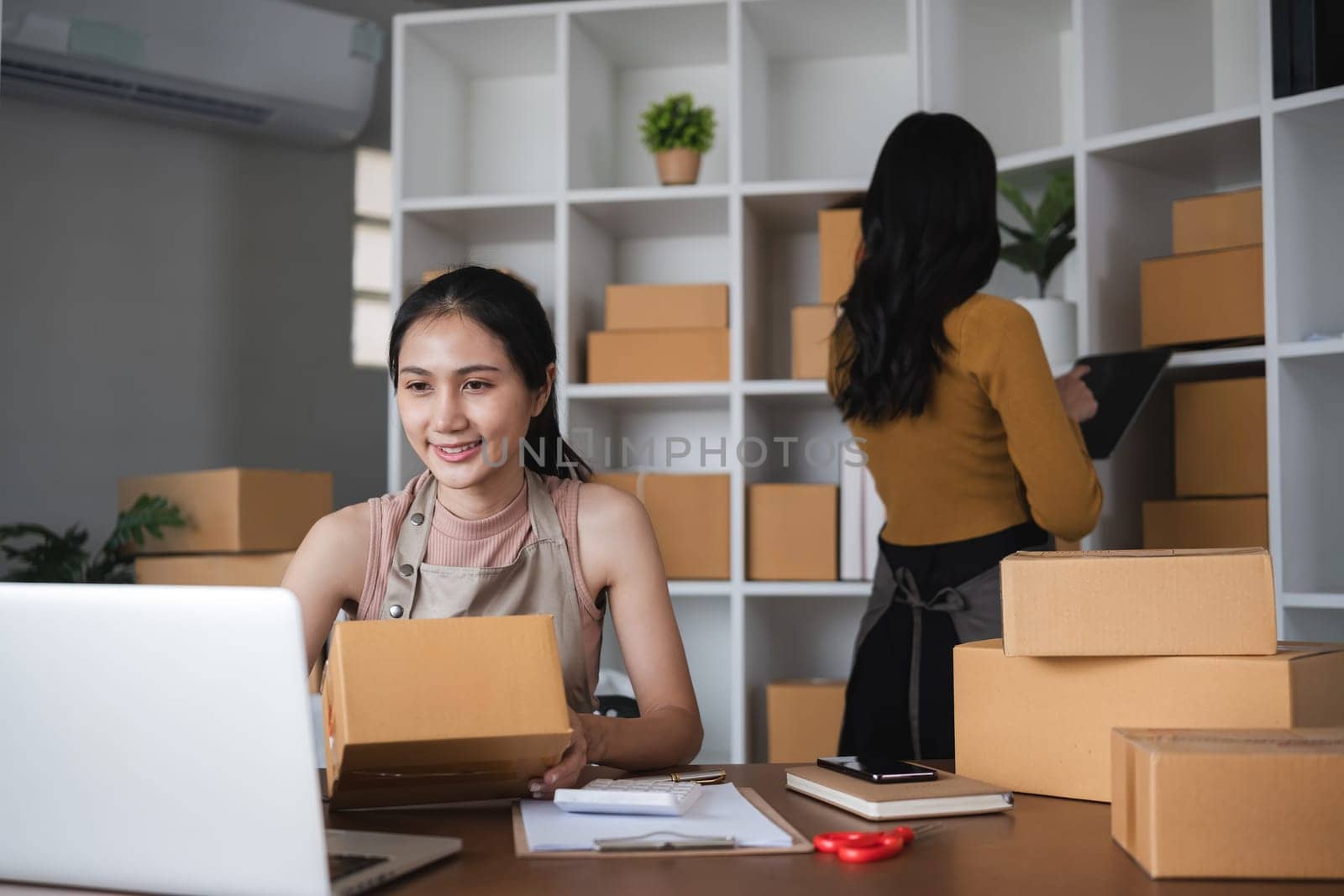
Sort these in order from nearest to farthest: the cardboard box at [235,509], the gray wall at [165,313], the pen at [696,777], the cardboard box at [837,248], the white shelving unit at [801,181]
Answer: the pen at [696,777] → the white shelving unit at [801,181] → the cardboard box at [235,509] → the cardboard box at [837,248] → the gray wall at [165,313]

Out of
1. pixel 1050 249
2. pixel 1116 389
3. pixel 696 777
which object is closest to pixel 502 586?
pixel 696 777

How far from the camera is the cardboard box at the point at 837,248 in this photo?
284 centimetres

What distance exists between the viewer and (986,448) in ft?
6.10

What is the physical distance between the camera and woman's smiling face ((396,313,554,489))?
148 cm

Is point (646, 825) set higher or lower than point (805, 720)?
higher

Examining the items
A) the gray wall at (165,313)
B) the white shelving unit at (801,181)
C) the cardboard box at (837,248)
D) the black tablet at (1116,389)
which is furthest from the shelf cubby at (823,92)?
the gray wall at (165,313)

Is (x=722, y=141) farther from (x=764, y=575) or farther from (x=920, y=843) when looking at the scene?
(x=920, y=843)

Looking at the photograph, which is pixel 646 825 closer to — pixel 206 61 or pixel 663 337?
pixel 663 337

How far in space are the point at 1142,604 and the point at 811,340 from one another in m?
1.83

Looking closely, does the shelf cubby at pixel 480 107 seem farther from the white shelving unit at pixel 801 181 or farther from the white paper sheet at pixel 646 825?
the white paper sheet at pixel 646 825

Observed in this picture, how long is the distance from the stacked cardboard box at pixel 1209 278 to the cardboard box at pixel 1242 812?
167 centimetres

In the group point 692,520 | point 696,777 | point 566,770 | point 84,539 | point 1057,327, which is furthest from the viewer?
point 692,520

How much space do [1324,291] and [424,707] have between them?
2050 mm

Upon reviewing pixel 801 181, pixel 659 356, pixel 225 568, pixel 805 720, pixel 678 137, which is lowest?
pixel 805 720
